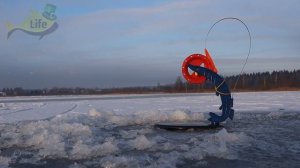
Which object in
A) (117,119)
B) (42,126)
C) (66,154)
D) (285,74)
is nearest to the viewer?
(66,154)

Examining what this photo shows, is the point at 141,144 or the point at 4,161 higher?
the point at 141,144

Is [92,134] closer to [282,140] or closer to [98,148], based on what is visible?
[98,148]

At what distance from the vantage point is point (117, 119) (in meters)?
14.7

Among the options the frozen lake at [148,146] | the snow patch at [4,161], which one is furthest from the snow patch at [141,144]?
the snow patch at [4,161]

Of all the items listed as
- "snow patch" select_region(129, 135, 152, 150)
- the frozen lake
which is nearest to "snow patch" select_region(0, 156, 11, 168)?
the frozen lake

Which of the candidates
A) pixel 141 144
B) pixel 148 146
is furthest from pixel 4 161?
pixel 148 146

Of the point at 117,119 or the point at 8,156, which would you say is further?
the point at 117,119

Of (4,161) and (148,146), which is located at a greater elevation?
(148,146)

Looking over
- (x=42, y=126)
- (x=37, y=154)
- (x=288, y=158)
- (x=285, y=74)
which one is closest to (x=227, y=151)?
(x=288, y=158)

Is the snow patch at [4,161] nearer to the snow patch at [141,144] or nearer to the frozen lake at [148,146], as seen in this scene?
the frozen lake at [148,146]

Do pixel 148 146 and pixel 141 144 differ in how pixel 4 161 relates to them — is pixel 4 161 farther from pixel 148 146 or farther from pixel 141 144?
pixel 148 146

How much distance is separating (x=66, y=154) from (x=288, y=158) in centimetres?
455

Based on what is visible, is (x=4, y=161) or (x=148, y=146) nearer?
(x=4, y=161)

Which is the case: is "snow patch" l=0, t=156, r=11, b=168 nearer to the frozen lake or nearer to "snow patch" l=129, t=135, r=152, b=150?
the frozen lake
